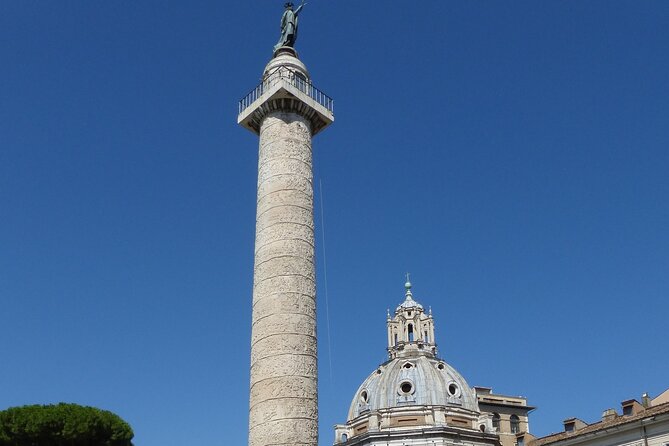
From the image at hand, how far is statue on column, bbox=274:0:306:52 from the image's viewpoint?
2128 centimetres

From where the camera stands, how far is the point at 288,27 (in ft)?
70.4

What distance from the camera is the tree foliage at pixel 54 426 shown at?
22.2m

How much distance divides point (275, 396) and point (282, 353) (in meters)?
0.89

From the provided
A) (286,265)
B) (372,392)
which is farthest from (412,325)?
(286,265)

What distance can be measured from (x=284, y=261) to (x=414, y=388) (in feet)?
119

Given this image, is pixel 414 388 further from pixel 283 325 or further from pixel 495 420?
pixel 283 325

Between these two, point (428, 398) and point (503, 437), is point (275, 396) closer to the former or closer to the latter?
point (428, 398)

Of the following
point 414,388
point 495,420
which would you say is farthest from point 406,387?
point 495,420

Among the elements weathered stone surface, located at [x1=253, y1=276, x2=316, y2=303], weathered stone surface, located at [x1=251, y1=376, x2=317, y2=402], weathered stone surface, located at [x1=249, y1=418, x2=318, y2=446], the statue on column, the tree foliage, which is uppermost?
the statue on column

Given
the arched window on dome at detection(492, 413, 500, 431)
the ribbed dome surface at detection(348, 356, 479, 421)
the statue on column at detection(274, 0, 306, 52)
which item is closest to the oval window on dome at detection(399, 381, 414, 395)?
the ribbed dome surface at detection(348, 356, 479, 421)

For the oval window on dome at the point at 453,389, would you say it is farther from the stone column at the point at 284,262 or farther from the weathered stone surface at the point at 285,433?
the weathered stone surface at the point at 285,433

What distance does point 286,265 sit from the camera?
57.5 feet

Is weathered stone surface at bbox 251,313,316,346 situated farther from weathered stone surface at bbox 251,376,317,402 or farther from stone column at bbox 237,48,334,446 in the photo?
weathered stone surface at bbox 251,376,317,402

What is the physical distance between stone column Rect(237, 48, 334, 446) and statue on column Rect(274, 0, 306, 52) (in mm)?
862
